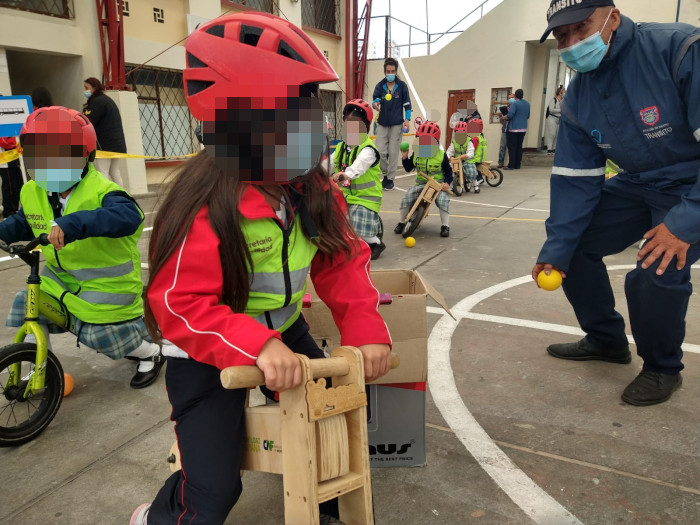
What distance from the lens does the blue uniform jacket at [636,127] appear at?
2283 millimetres

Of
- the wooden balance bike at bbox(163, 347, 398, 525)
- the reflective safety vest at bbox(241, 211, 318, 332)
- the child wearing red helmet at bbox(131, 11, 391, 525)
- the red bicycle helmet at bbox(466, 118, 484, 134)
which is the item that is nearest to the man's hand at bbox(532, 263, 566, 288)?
the child wearing red helmet at bbox(131, 11, 391, 525)

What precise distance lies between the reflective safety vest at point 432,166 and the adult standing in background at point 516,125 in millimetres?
8618

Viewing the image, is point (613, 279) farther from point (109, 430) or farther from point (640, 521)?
point (109, 430)

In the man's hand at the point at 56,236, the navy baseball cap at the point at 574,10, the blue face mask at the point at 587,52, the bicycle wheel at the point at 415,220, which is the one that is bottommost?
the bicycle wheel at the point at 415,220

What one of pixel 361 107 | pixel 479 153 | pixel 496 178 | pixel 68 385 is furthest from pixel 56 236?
pixel 496 178

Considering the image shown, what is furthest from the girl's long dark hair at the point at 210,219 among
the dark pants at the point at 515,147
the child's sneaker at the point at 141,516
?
the dark pants at the point at 515,147

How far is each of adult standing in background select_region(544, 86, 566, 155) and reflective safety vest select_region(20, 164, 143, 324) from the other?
48.1 ft

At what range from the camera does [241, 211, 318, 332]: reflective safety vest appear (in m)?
1.57

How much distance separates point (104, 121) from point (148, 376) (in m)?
6.47

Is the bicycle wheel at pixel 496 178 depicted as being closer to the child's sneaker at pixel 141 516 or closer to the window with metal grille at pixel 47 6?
the window with metal grille at pixel 47 6

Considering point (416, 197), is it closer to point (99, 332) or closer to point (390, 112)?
point (390, 112)

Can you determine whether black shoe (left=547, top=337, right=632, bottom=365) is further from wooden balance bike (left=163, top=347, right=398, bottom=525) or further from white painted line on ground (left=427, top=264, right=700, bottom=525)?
wooden balance bike (left=163, top=347, right=398, bottom=525)

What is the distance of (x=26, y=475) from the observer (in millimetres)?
2215


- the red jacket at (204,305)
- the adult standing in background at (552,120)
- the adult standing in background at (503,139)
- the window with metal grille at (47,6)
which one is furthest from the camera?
the adult standing in background at (503,139)
